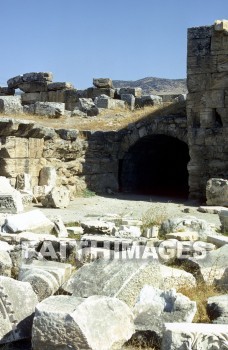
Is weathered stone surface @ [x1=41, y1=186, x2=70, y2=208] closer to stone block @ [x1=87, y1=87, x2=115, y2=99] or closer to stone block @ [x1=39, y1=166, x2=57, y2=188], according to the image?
stone block @ [x1=39, y1=166, x2=57, y2=188]

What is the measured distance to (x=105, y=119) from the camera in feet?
56.6

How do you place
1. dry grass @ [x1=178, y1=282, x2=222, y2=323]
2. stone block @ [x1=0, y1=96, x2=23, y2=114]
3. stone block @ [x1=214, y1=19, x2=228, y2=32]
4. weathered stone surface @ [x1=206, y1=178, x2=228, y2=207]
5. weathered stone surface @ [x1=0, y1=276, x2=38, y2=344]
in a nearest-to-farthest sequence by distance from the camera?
weathered stone surface @ [x1=0, y1=276, x2=38, y2=344], dry grass @ [x1=178, y1=282, x2=222, y2=323], weathered stone surface @ [x1=206, y1=178, x2=228, y2=207], stone block @ [x1=214, y1=19, x2=228, y2=32], stone block @ [x1=0, y1=96, x2=23, y2=114]

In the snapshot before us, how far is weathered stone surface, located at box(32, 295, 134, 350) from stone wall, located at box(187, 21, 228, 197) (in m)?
9.84

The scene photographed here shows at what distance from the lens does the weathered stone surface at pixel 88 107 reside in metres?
18.1

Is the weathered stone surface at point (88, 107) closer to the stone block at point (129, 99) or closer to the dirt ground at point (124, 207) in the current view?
the stone block at point (129, 99)

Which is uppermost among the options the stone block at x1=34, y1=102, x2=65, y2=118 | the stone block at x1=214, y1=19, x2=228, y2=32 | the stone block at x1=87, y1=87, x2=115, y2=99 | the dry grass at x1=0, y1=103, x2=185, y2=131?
A: the stone block at x1=214, y1=19, x2=228, y2=32

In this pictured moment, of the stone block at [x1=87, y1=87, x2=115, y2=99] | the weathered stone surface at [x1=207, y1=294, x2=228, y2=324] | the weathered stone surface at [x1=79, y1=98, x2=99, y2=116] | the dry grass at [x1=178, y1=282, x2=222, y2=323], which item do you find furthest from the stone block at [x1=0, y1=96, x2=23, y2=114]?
the weathered stone surface at [x1=207, y1=294, x2=228, y2=324]

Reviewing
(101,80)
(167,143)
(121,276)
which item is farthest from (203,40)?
(121,276)

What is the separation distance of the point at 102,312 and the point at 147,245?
2.74 m

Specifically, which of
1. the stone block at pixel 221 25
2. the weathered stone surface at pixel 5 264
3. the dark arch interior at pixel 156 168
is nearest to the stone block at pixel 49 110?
the dark arch interior at pixel 156 168

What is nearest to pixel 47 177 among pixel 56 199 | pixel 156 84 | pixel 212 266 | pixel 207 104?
pixel 56 199

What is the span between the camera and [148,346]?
14.2 ft

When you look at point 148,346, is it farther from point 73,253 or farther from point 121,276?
point 73,253

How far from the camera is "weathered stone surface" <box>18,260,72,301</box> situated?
16.8 ft
